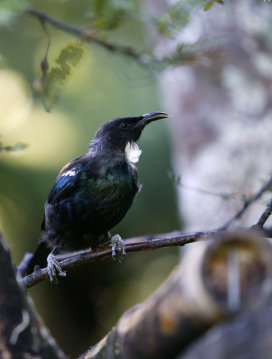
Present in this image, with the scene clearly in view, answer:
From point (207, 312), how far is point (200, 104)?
3.71 meters

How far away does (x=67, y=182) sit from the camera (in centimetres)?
314

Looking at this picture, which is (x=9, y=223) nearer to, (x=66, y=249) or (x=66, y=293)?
(x=66, y=293)

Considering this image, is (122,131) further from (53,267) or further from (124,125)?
(53,267)

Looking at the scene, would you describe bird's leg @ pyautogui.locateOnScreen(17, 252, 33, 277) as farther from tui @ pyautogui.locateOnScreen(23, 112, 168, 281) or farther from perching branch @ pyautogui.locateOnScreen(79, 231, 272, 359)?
perching branch @ pyautogui.locateOnScreen(79, 231, 272, 359)

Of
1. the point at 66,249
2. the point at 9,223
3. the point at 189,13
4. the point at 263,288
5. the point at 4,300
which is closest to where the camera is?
the point at 263,288

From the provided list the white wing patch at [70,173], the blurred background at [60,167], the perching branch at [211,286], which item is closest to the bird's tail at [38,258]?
the white wing patch at [70,173]

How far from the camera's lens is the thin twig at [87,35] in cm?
318

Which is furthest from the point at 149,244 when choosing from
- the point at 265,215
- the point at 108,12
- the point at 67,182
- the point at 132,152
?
the point at 108,12

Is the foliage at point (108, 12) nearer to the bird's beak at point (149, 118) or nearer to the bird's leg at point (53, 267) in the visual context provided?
the bird's beak at point (149, 118)

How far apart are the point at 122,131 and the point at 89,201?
58 centimetres

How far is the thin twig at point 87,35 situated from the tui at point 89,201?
43 centimetres

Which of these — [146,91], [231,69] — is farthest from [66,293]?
[231,69]

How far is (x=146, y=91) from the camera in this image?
31.1 ft

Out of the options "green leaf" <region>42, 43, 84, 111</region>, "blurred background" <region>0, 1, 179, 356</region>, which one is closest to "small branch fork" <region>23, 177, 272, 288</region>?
"green leaf" <region>42, 43, 84, 111</region>
